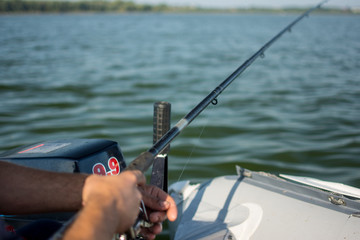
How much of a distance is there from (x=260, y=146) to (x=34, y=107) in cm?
441

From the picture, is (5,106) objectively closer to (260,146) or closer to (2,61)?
(260,146)

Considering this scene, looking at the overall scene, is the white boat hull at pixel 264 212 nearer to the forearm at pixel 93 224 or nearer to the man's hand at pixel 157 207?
the man's hand at pixel 157 207

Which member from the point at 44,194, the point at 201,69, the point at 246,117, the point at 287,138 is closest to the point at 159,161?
the point at 44,194

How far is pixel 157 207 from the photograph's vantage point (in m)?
1.30

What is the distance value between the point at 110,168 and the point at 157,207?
2.66ft

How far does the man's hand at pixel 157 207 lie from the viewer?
1.30 m

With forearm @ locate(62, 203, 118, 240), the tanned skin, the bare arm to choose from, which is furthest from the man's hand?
forearm @ locate(62, 203, 118, 240)

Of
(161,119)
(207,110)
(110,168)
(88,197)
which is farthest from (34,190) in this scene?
(207,110)

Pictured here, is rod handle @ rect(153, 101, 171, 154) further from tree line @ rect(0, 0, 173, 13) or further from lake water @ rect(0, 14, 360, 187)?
tree line @ rect(0, 0, 173, 13)

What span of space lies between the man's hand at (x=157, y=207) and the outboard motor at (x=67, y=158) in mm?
640

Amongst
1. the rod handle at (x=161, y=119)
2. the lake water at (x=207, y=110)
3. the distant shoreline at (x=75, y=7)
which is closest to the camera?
the rod handle at (x=161, y=119)

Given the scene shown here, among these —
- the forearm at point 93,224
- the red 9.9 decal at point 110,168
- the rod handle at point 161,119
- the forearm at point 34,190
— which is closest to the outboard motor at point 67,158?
the red 9.9 decal at point 110,168

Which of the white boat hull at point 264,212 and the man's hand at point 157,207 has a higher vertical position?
the man's hand at point 157,207

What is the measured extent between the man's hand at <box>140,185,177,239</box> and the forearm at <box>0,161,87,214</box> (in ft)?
0.87
